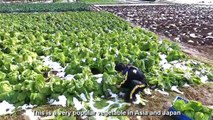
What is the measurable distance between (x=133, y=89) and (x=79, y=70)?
1.73 metres

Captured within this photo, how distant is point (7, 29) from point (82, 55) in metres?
4.78

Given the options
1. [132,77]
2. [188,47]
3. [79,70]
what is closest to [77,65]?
[79,70]

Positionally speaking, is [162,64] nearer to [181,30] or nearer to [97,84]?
[97,84]

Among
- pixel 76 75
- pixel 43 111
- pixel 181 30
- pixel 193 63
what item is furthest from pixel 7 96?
pixel 181 30

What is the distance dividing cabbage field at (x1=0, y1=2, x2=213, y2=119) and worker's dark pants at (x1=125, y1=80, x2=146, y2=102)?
0.15 m

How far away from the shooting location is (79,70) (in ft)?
22.5

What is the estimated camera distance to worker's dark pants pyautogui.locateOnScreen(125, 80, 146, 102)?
18.5ft

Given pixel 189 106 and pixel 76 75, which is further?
pixel 76 75

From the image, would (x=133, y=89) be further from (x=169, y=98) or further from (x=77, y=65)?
(x=77, y=65)

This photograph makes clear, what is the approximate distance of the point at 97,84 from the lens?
19.8ft

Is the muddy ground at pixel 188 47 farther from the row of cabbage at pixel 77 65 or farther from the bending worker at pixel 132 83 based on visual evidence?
the row of cabbage at pixel 77 65

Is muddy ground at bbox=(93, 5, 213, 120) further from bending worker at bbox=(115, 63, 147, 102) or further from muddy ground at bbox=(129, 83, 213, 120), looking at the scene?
bending worker at bbox=(115, 63, 147, 102)

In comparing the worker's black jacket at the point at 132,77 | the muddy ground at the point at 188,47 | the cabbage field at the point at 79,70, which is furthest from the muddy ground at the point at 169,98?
the worker's black jacket at the point at 132,77

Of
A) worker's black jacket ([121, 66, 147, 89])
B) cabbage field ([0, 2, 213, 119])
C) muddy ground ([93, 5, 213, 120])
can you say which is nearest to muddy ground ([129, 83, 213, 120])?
muddy ground ([93, 5, 213, 120])
